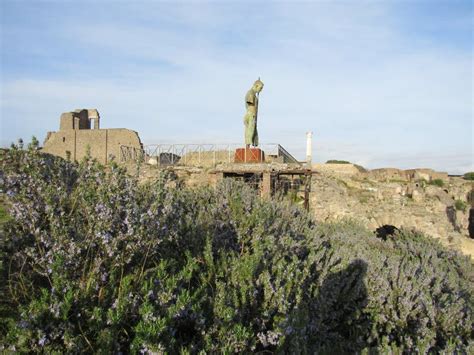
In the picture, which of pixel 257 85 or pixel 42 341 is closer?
pixel 42 341

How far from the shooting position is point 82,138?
23.9 metres

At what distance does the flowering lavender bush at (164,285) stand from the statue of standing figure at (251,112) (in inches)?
325

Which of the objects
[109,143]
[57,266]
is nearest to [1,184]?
[57,266]

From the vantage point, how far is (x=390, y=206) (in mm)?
13211

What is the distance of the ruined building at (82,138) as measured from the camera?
22484 mm

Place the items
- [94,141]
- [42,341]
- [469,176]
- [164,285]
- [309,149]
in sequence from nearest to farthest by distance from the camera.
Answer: [42,341] < [164,285] < [309,149] < [94,141] < [469,176]

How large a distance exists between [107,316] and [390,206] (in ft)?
39.1

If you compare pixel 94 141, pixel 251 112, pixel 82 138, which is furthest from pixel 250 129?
pixel 82 138

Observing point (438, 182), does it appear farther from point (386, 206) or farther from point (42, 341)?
point (42, 341)

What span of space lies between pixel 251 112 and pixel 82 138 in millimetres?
14139

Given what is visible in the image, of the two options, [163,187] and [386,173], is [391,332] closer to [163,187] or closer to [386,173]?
[163,187]

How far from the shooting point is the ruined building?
2248cm

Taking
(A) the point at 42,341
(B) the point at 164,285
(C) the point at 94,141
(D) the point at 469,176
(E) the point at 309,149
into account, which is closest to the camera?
(A) the point at 42,341

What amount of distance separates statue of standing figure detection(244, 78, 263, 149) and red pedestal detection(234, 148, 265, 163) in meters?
0.27
